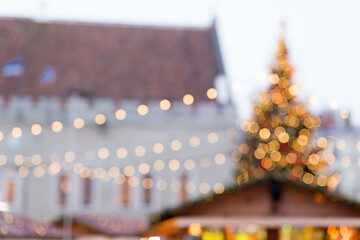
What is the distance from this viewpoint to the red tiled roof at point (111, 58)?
1356 inches

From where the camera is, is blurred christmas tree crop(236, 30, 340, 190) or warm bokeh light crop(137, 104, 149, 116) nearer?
blurred christmas tree crop(236, 30, 340, 190)

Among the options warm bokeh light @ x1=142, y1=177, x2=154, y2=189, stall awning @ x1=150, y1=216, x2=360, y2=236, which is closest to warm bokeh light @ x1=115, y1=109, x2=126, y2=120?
warm bokeh light @ x1=142, y1=177, x2=154, y2=189

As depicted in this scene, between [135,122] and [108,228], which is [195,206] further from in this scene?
[135,122]

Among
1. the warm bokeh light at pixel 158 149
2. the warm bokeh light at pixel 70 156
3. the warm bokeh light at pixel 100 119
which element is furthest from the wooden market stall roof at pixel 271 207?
the warm bokeh light at pixel 100 119

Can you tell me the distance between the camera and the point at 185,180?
33375mm

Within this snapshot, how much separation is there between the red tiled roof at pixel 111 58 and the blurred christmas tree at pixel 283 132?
7.63 m

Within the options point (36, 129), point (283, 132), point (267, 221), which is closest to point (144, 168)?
point (36, 129)

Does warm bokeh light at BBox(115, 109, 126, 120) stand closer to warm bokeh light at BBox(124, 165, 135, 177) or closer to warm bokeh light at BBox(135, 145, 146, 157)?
warm bokeh light at BBox(135, 145, 146, 157)

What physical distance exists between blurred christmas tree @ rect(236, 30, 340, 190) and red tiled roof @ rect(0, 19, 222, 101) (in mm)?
7633

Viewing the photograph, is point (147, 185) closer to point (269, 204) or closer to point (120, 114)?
point (120, 114)

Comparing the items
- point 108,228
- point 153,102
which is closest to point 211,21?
point 153,102

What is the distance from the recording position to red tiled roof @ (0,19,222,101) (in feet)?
113

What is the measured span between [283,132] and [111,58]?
1075 centimetres

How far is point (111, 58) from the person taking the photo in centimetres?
3578
